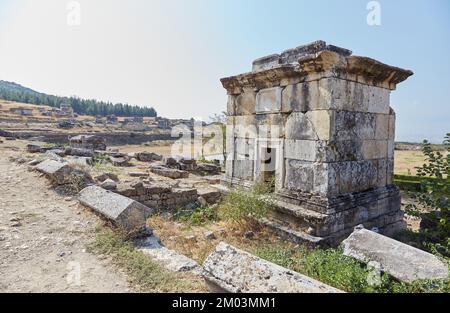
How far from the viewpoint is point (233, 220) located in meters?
6.15

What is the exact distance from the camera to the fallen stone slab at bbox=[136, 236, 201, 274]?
12.0 feet

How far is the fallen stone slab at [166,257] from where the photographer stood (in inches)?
144

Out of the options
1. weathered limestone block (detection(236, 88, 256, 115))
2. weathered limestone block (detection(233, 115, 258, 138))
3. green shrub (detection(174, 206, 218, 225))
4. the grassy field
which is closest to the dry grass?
green shrub (detection(174, 206, 218, 225))

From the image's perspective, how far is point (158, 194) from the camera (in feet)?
24.3

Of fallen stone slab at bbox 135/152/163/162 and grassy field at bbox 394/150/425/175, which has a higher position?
fallen stone slab at bbox 135/152/163/162

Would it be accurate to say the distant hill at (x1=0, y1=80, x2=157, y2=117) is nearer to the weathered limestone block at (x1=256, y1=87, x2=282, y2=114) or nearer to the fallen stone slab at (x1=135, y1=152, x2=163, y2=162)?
the fallen stone slab at (x1=135, y1=152, x2=163, y2=162)

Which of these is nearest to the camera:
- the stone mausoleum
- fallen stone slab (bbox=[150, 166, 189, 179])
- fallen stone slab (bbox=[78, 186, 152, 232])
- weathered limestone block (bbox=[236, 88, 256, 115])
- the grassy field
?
fallen stone slab (bbox=[78, 186, 152, 232])

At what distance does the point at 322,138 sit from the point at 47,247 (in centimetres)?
466

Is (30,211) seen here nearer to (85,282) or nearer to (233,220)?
(85,282)

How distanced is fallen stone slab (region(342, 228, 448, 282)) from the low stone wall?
4537 mm

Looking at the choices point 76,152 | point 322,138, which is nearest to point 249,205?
point 322,138

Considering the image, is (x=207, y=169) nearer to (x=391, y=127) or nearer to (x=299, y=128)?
(x=299, y=128)

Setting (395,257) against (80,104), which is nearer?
(395,257)
